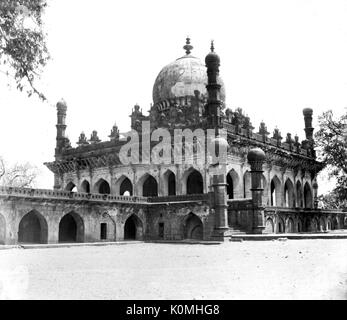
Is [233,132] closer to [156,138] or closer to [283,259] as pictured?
[156,138]

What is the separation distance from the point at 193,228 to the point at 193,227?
0.06 metres

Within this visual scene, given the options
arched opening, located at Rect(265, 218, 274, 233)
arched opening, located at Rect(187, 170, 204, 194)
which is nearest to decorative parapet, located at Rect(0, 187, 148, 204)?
arched opening, located at Rect(187, 170, 204, 194)

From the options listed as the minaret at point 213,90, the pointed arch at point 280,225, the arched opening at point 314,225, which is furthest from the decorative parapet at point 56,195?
the arched opening at point 314,225

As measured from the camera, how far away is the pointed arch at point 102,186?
3500 centimetres

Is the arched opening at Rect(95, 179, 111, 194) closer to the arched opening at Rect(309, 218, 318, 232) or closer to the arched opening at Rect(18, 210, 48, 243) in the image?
the arched opening at Rect(18, 210, 48, 243)

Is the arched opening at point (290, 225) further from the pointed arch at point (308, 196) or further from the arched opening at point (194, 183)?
the pointed arch at point (308, 196)

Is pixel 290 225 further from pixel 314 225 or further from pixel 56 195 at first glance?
pixel 56 195

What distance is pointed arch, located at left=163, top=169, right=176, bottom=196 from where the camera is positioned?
100 feet

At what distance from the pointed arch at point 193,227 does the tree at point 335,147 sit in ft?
26.0

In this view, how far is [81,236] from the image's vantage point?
2517 centimetres

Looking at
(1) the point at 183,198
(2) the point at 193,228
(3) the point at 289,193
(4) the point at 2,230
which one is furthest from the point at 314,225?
(4) the point at 2,230

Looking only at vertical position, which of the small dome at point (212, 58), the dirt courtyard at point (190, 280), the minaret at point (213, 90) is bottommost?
the dirt courtyard at point (190, 280)
